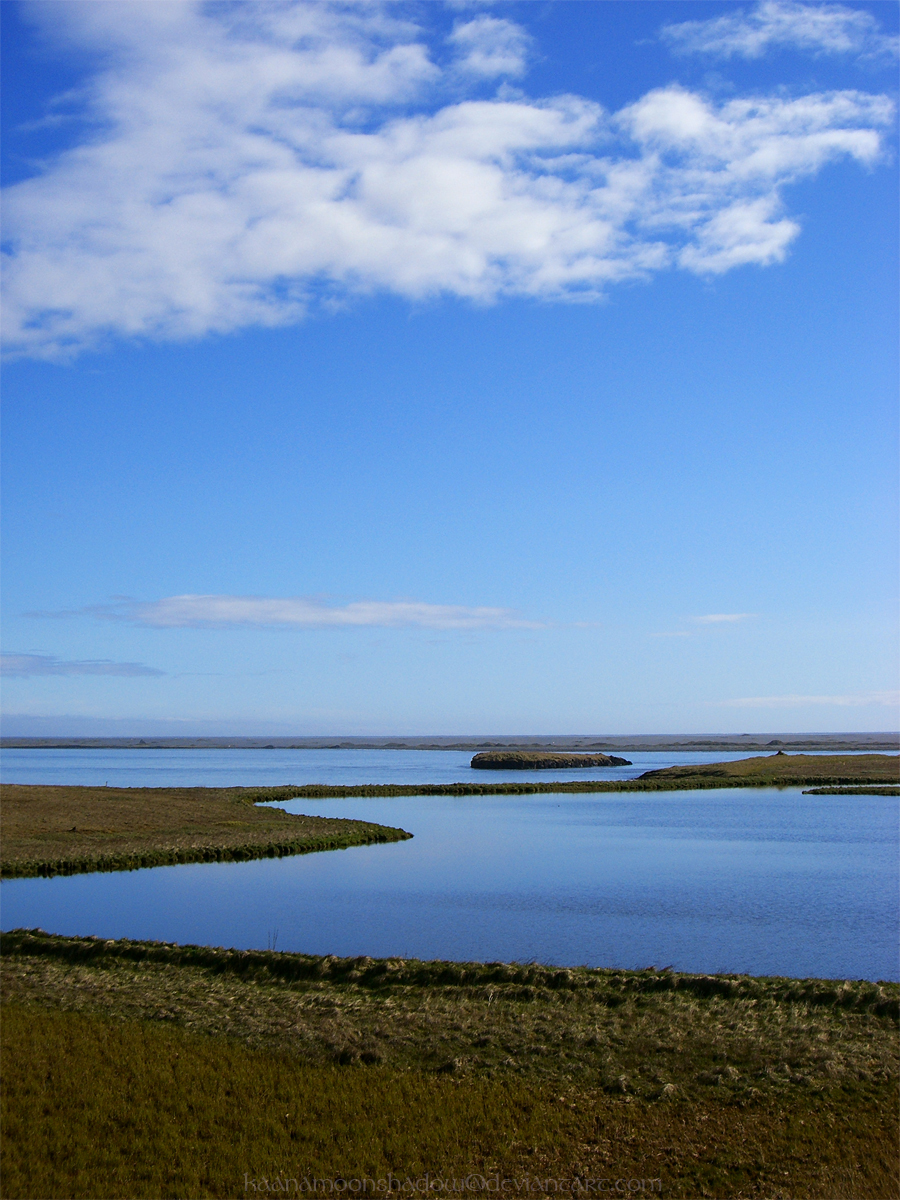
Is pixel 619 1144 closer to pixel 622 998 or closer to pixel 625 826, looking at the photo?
pixel 622 998

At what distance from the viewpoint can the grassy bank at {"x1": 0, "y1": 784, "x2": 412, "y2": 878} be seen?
3994 cm

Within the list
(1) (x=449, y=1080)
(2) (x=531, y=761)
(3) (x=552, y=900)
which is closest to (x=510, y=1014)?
(1) (x=449, y=1080)

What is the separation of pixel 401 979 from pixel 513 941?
5546mm

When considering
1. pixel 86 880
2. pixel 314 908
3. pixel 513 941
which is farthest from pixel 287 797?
pixel 513 941

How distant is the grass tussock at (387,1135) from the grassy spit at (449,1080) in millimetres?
39

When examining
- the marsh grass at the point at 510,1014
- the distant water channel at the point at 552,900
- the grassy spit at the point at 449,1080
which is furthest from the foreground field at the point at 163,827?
the grassy spit at the point at 449,1080

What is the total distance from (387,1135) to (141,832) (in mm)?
39470

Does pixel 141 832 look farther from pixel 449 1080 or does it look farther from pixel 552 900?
pixel 449 1080

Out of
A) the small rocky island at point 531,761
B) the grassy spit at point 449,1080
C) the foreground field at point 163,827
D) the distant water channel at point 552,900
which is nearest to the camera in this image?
the grassy spit at point 449,1080

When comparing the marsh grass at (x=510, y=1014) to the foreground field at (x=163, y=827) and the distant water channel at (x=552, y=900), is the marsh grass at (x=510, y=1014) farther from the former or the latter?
the foreground field at (x=163, y=827)

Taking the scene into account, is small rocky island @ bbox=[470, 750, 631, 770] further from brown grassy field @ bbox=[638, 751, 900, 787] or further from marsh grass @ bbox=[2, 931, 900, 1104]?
marsh grass @ bbox=[2, 931, 900, 1104]

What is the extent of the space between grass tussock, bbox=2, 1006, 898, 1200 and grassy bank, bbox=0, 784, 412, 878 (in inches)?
1046

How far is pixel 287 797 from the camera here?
79.9 meters

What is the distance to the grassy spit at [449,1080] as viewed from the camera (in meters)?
11.6
